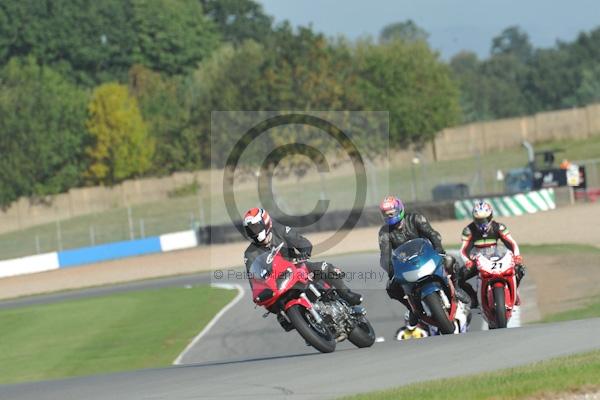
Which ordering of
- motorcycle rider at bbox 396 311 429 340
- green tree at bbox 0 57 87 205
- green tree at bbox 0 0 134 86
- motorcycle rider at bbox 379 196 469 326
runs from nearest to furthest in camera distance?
motorcycle rider at bbox 379 196 469 326
motorcycle rider at bbox 396 311 429 340
green tree at bbox 0 57 87 205
green tree at bbox 0 0 134 86

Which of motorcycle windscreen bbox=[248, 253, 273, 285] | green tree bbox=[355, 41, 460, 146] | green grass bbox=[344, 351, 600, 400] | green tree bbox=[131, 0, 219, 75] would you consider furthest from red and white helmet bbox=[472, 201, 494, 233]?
green tree bbox=[131, 0, 219, 75]

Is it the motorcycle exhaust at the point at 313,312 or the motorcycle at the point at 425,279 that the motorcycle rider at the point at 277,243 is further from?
the motorcycle at the point at 425,279

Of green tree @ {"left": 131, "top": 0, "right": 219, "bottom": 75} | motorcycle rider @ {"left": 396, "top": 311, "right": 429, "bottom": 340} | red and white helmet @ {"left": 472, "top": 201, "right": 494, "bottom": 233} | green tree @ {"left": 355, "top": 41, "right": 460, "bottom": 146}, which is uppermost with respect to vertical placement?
Result: green tree @ {"left": 131, "top": 0, "right": 219, "bottom": 75}

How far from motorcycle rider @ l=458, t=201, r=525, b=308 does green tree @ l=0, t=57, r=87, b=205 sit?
55.4 m

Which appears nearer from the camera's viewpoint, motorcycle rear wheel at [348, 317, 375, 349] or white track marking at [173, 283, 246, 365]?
motorcycle rear wheel at [348, 317, 375, 349]

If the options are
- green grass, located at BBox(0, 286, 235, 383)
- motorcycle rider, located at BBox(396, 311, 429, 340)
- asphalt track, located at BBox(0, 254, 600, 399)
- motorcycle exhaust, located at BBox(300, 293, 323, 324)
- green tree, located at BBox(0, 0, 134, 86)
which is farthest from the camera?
green tree, located at BBox(0, 0, 134, 86)

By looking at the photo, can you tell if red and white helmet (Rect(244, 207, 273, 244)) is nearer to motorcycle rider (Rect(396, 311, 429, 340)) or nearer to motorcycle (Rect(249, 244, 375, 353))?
motorcycle (Rect(249, 244, 375, 353))

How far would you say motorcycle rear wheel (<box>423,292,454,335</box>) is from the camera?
12391 mm

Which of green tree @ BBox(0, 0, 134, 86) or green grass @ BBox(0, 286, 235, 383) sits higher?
green tree @ BBox(0, 0, 134, 86)

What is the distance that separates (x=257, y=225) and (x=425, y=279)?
6.33 feet

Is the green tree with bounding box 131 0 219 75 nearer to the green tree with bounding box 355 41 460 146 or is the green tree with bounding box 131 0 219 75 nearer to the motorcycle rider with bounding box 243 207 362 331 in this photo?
the green tree with bounding box 355 41 460 146

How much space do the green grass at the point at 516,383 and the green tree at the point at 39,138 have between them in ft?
197

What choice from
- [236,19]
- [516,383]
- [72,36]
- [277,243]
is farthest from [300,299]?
[236,19]

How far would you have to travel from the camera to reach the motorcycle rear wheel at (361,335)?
40.6ft
